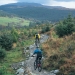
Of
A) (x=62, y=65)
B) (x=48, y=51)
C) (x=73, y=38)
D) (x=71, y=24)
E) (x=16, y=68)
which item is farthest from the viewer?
(x=71, y=24)

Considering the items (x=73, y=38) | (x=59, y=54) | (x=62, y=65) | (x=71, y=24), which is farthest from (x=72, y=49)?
(x=71, y=24)

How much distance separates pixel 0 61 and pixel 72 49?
8.70 metres

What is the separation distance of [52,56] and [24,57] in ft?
20.1

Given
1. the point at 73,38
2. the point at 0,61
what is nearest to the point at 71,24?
the point at 73,38

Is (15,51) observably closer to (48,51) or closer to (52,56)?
(48,51)

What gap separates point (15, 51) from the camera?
3497cm

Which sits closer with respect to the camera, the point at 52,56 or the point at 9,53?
the point at 52,56

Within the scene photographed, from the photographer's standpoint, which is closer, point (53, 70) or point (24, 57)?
point (53, 70)

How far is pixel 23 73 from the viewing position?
22281 mm

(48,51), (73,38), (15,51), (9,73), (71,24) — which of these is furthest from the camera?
(71,24)

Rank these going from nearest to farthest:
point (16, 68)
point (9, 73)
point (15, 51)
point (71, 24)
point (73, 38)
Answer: point (9, 73) → point (16, 68) → point (73, 38) → point (15, 51) → point (71, 24)

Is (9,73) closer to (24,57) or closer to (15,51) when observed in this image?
(24,57)

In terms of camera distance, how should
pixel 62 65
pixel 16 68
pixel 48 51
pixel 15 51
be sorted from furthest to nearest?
1. pixel 15 51
2. pixel 48 51
3. pixel 16 68
4. pixel 62 65

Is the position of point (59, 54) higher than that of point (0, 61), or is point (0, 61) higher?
point (59, 54)
